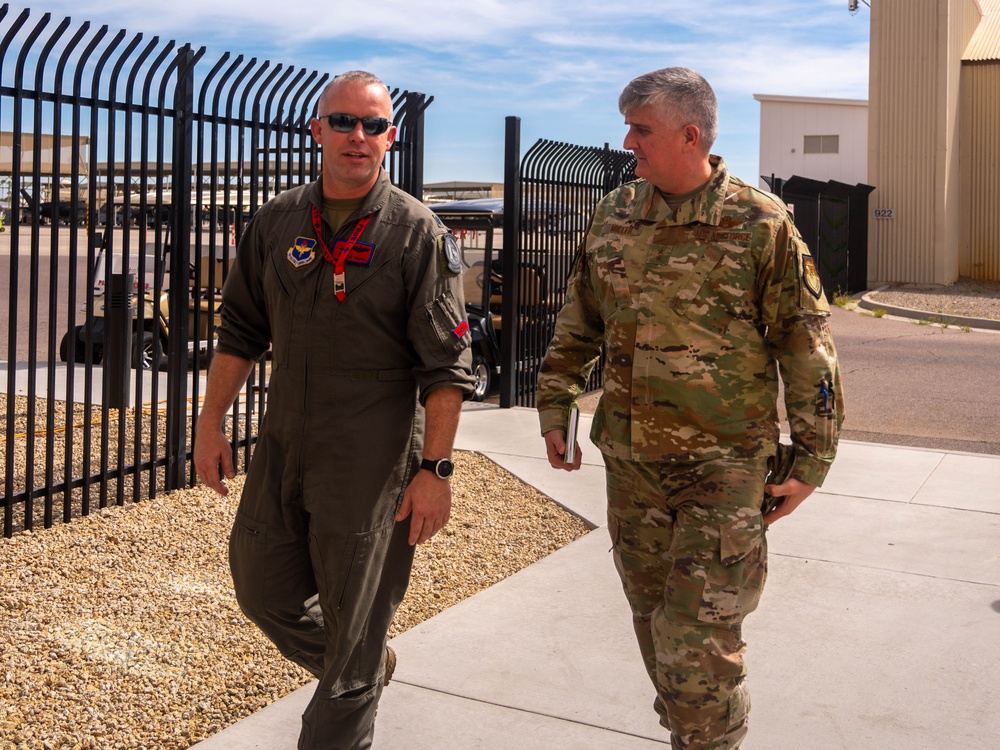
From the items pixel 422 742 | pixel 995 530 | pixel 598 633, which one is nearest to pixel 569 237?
pixel 995 530

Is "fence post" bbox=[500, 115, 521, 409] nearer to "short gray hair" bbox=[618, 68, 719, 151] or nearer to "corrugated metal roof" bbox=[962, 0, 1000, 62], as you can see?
"short gray hair" bbox=[618, 68, 719, 151]

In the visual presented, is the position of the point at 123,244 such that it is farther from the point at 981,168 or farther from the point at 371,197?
the point at 981,168

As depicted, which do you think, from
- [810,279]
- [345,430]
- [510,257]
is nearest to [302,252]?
[345,430]

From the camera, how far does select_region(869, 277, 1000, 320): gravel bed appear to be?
842 inches

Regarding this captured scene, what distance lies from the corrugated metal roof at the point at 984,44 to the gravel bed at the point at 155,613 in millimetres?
26435

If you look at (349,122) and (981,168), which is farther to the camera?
(981,168)

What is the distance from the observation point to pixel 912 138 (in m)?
26.5

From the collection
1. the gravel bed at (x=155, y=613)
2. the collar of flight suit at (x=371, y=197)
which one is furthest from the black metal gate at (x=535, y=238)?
the collar of flight suit at (x=371, y=197)

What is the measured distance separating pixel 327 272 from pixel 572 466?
2.70ft

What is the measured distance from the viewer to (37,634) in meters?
4.28

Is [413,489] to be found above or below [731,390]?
below

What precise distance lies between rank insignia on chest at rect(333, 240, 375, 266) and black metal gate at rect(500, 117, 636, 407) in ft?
22.5

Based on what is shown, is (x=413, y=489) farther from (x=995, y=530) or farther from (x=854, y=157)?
(x=854, y=157)

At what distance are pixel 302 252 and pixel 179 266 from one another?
146 inches
